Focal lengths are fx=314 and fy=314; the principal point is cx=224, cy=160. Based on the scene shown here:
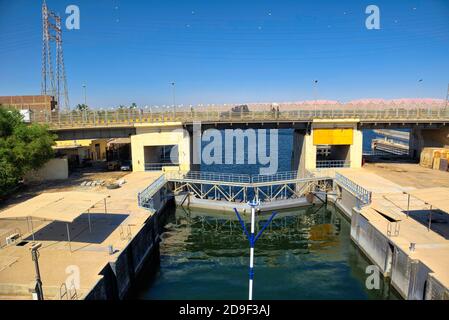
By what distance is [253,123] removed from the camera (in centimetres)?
4562

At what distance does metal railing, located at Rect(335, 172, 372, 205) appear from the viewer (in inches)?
1171

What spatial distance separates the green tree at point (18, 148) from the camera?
1176 inches

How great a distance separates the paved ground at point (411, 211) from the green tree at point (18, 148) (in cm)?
3298

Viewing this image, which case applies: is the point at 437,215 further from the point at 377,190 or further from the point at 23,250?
the point at 23,250

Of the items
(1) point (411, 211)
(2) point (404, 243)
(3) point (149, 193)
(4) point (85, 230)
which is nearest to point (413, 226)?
(1) point (411, 211)

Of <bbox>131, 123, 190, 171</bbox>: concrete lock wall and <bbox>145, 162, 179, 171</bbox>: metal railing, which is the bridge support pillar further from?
<bbox>145, 162, 179, 171</bbox>: metal railing

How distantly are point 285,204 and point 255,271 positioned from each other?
16189 mm

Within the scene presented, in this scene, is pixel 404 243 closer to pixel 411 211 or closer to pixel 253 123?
pixel 411 211

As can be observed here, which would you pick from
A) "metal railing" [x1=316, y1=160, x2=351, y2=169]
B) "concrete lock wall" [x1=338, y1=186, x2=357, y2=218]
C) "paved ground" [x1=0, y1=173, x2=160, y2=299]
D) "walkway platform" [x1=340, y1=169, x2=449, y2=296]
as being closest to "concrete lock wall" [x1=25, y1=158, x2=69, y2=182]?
"paved ground" [x1=0, y1=173, x2=160, y2=299]

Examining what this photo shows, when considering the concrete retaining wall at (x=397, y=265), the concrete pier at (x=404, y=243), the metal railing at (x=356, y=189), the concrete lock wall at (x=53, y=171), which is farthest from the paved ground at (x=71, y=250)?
the metal railing at (x=356, y=189)

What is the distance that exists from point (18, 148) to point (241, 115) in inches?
1093

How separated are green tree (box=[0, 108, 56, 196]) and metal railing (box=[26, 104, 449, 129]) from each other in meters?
7.20

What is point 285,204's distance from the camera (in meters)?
38.0

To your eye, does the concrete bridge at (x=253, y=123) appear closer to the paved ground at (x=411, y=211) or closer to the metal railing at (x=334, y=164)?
the metal railing at (x=334, y=164)
